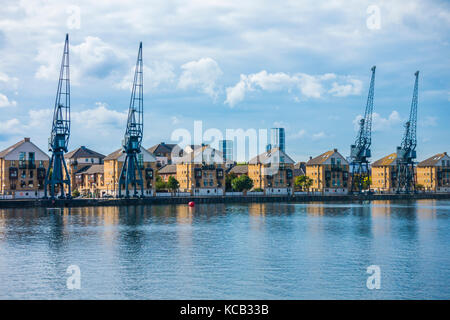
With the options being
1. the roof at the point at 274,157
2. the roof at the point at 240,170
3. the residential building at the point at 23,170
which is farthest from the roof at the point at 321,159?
the residential building at the point at 23,170

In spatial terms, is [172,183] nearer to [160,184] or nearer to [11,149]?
[160,184]

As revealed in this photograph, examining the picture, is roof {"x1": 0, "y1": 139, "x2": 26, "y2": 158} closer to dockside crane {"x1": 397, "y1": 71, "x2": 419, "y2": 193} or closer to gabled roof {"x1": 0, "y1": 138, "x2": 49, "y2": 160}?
gabled roof {"x1": 0, "y1": 138, "x2": 49, "y2": 160}

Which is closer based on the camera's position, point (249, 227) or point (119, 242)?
point (119, 242)

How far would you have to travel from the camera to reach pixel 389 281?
3369cm

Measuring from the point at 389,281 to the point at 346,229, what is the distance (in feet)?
102

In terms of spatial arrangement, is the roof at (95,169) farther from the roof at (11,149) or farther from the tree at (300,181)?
the tree at (300,181)

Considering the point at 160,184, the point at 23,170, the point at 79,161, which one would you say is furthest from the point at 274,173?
the point at 23,170

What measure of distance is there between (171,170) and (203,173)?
47.6ft

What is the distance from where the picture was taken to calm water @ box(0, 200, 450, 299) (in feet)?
103

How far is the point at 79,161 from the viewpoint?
16688 cm

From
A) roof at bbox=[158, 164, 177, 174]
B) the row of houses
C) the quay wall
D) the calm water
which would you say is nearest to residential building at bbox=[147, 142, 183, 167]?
the row of houses

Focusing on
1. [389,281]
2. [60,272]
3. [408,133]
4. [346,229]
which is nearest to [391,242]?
[346,229]
